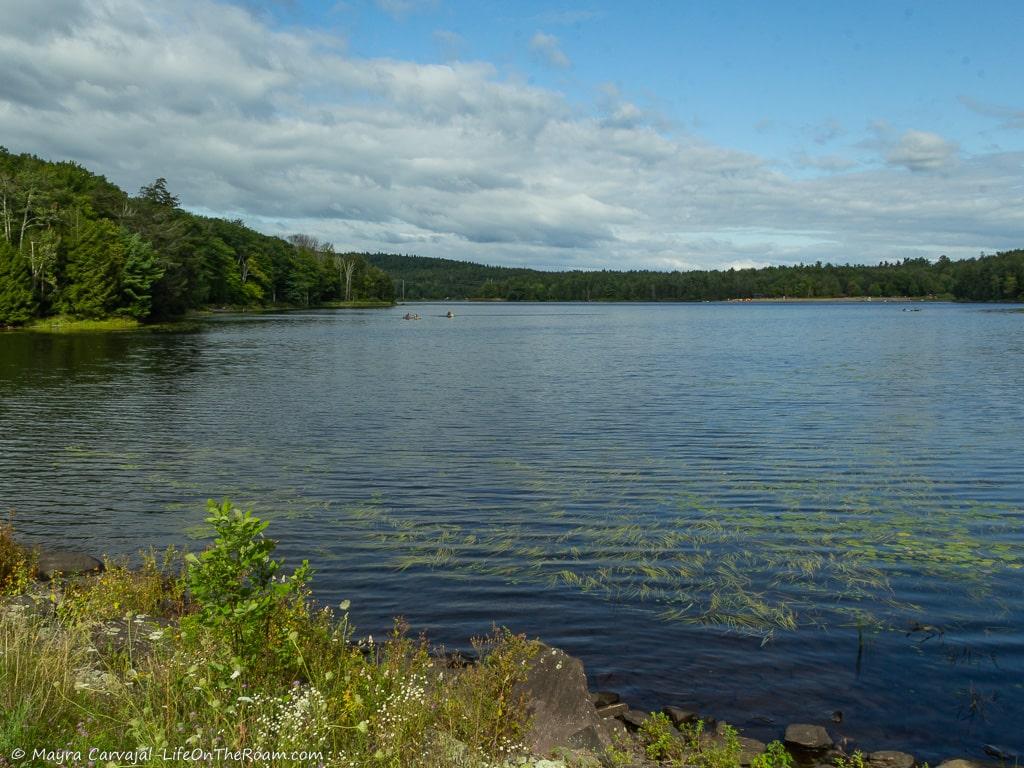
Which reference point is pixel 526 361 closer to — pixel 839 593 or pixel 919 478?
pixel 919 478

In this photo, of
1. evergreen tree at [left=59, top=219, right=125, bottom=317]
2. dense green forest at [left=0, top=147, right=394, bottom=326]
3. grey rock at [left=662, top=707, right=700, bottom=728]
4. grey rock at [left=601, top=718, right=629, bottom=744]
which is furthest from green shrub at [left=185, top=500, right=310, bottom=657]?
evergreen tree at [left=59, top=219, right=125, bottom=317]

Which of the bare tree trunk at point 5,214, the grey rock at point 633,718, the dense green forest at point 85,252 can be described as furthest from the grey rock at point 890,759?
the bare tree trunk at point 5,214

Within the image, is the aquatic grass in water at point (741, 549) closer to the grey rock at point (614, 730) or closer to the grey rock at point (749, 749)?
the grey rock at point (749, 749)

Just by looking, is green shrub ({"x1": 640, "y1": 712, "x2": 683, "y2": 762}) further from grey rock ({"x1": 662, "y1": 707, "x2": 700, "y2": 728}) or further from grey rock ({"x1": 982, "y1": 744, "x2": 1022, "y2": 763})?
grey rock ({"x1": 982, "y1": 744, "x2": 1022, "y2": 763})

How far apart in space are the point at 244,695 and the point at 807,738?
630 cm

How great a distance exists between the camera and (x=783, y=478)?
70.9 feet

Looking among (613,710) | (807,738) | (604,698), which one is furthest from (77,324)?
(807,738)

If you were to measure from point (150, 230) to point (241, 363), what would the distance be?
72.0 meters

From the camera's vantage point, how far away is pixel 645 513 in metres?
18.4

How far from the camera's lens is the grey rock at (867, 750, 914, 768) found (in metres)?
8.36

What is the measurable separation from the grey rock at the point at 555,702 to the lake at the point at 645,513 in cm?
141

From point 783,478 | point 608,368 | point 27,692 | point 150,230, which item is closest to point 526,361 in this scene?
point 608,368

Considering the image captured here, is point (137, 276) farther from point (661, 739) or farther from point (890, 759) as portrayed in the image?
point (890, 759)

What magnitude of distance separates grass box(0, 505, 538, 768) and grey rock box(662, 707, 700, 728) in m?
1.93
